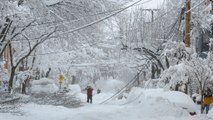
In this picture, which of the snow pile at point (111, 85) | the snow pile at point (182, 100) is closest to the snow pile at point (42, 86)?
the snow pile at point (182, 100)

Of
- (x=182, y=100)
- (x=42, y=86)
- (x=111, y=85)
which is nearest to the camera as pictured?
(x=182, y=100)

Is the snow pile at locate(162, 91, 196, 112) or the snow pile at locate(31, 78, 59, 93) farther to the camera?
the snow pile at locate(31, 78, 59, 93)

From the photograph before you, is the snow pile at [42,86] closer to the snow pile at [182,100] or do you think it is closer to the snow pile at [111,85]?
the snow pile at [182,100]

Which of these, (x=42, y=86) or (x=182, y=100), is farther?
(x=42, y=86)

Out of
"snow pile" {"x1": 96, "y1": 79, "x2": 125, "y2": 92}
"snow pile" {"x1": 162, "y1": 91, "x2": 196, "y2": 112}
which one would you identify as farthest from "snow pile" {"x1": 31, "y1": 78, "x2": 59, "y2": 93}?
"snow pile" {"x1": 96, "y1": 79, "x2": 125, "y2": 92}

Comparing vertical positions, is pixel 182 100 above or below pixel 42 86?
above

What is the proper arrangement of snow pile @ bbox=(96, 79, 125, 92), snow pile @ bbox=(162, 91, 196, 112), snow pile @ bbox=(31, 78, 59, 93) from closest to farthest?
snow pile @ bbox=(162, 91, 196, 112) → snow pile @ bbox=(31, 78, 59, 93) → snow pile @ bbox=(96, 79, 125, 92)

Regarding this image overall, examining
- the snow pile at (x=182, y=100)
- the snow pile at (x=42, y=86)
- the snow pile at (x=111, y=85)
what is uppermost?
the snow pile at (x=182, y=100)

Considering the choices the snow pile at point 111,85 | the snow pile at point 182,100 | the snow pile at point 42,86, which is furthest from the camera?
the snow pile at point 111,85

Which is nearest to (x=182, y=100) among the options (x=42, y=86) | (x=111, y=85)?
(x=42, y=86)

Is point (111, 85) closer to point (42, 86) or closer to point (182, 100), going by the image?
point (42, 86)

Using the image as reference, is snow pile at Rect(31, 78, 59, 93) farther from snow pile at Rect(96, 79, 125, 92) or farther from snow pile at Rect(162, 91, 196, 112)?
snow pile at Rect(96, 79, 125, 92)

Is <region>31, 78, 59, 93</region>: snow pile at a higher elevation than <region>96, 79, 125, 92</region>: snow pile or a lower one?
higher

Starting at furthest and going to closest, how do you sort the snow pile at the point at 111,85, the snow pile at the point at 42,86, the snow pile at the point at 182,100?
1. the snow pile at the point at 111,85
2. the snow pile at the point at 42,86
3. the snow pile at the point at 182,100
